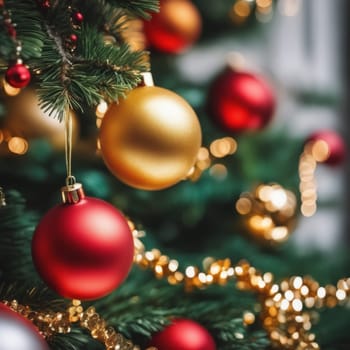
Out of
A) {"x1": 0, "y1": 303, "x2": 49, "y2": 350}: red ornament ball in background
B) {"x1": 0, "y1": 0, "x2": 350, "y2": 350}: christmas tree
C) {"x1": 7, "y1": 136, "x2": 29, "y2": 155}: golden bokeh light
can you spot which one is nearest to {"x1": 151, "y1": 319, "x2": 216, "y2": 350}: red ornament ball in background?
{"x1": 0, "y1": 0, "x2": 350, "y2": 350}: christmas tree

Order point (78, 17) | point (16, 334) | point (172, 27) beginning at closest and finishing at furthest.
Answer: point (16, 334)
point (78, 17)
point (172, 27)

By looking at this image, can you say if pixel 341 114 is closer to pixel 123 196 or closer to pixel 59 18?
pixel 123 196

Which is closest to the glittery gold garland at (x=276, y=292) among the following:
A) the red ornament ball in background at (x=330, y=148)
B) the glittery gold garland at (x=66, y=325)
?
the glittery gold garland at (x=66, y=325)

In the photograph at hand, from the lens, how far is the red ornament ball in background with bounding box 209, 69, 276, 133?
0.91 m

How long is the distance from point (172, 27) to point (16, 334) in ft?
1.71

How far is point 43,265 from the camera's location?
1.88 feet

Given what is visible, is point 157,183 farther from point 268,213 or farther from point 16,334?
point 268,213

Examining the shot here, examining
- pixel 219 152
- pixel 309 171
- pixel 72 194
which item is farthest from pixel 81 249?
pixel 309 171

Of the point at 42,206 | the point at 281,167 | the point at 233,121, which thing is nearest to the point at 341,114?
the point at 281,167

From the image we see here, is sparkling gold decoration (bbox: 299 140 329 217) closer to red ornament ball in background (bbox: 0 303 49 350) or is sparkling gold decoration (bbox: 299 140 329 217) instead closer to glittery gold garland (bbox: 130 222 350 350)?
glittery gold garland (bbox: 130 222 350 350)

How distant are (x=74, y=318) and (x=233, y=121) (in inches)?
16.9

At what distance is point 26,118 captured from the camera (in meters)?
0.76

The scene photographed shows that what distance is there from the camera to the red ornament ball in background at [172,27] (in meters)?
0.86

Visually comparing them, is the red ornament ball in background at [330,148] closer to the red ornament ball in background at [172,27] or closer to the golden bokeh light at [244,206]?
the golden bokeh light at [244,206]
